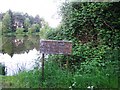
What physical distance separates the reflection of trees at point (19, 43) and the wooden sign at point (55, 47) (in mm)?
77

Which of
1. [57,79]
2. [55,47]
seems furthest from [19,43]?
[57,79]

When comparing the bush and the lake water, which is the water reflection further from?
the bush

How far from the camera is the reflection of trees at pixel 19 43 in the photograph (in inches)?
109

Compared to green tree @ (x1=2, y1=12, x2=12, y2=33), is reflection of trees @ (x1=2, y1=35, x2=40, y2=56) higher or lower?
lower

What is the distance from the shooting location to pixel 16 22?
2834mm

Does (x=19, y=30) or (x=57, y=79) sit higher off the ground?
(x=19, y=30)

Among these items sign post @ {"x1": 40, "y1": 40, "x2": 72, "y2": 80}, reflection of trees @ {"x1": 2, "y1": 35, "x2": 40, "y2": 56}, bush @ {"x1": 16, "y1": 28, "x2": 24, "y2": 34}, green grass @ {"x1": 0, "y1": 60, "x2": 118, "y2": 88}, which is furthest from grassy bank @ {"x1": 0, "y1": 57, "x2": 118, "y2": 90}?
bush @ {"x1": 16, "y1": 28, "x2": 24, "y2": 34}

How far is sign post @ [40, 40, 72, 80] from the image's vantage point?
2885 millimetres

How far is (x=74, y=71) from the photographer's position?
9.74ft

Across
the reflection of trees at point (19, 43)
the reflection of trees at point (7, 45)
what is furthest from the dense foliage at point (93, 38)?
the reflection of trees at point (7, 45)

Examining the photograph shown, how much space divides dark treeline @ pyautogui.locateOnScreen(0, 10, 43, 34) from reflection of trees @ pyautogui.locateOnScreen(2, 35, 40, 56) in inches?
2.8

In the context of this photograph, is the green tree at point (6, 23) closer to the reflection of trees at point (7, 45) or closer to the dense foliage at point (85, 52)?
the reflection of trees at point (7, 45)

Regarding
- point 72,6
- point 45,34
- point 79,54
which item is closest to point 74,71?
point 79,54

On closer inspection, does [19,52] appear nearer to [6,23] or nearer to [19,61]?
[19,61]
